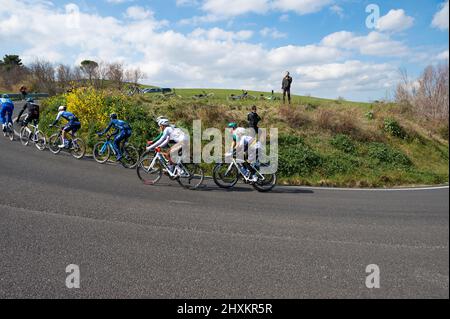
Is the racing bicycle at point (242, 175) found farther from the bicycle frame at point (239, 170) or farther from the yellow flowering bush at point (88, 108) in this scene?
the yellow flowering bush at point (88, 108)

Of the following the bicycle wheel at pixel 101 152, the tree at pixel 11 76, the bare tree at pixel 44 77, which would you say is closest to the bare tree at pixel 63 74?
the bare tree at pixel 44 77

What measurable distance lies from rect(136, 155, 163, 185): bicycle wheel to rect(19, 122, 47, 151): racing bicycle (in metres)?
5.65

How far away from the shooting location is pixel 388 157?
15289 millimetres

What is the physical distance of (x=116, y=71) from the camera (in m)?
27.3

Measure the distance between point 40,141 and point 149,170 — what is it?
20.8 ft

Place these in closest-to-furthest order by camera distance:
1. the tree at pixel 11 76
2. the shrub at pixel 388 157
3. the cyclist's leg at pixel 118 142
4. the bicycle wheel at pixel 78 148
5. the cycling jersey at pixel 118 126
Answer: the cycling jersey at pixel 118 126 → the cyclist's leg at pixel 118 142 → the bicycle wheel at pixel 78 148 → the shrub at pixel 388 157 → the tree at pixel 11 76

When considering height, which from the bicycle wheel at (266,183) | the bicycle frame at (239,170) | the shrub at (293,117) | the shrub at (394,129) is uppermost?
the shrub at (293,117)

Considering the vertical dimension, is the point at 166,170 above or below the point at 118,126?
below

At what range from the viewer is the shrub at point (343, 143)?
1572 cm

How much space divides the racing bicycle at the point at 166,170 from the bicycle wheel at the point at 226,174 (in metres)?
0.53

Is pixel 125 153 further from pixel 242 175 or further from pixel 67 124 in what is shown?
pixel 242 175

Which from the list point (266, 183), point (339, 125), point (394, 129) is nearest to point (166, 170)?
point (266, 183)

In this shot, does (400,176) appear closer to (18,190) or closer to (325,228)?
(325,228)
